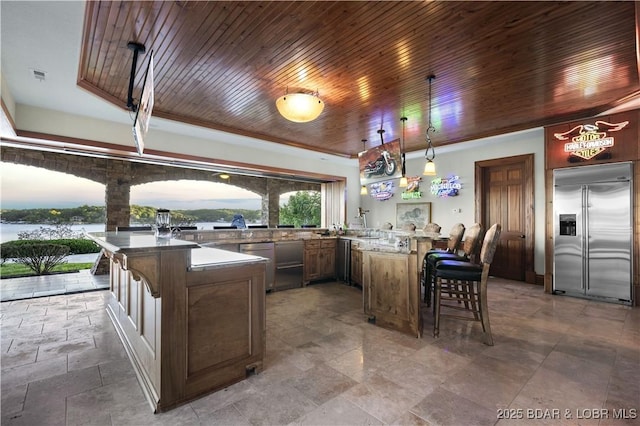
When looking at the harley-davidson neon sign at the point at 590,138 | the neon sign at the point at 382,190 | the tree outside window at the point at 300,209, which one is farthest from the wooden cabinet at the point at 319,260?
the harley-davidson neon sign at the point at 590,138

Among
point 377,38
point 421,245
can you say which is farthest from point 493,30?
point 421,245

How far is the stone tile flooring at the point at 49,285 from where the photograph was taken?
4.48 m

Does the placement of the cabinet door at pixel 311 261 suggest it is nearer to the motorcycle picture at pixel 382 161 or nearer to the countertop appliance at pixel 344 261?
the countertop appliance at pixel 344 261

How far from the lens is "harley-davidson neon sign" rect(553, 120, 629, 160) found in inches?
170

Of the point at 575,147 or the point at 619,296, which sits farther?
the point at 575,147

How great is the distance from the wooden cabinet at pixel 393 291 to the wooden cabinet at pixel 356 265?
1.48m

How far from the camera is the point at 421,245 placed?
9.95 feet

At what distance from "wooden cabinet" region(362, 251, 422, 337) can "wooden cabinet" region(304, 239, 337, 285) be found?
6.59 ft

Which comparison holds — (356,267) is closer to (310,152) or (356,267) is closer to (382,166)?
(382,166)

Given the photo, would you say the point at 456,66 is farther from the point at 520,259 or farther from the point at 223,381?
the point at 520,259

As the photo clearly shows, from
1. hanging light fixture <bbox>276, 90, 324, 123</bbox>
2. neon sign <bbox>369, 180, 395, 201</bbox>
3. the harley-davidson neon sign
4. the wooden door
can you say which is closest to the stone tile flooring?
hanging light fixture <bbox>276, 90, 324, 123</bbox>

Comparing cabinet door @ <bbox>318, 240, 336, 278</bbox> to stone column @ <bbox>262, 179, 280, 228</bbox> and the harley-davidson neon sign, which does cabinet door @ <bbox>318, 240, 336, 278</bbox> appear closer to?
stone column @ <bbox>262, 179, 280, 228</bbox>

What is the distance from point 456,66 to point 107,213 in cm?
713

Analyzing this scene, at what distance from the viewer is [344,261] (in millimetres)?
5656
